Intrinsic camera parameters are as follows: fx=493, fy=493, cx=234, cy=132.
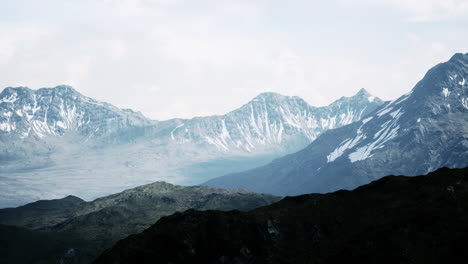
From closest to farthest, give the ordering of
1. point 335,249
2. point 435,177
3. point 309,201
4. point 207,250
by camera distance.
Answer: point 335,249 → point 207,250 → point 435,177 → point 309,201

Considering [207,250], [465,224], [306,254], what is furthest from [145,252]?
[465,224]

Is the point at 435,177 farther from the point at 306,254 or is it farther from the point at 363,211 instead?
the point at 306,254

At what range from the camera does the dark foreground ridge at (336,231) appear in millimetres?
123394

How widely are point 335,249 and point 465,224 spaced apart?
1301 inches

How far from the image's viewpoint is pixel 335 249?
435 ft

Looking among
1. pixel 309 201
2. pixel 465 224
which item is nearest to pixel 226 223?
pixel 309 201

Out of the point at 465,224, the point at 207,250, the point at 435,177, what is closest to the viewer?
the point at 465,224

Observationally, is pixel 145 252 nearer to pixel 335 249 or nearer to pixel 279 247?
pixel 279 247

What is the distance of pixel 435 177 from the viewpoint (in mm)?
155000

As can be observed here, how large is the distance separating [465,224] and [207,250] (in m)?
69.2

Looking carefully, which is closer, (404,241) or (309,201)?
(404,241)

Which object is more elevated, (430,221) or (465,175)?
(465,175)

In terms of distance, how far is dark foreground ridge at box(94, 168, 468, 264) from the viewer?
405ft

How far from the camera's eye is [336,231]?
14338 cm
